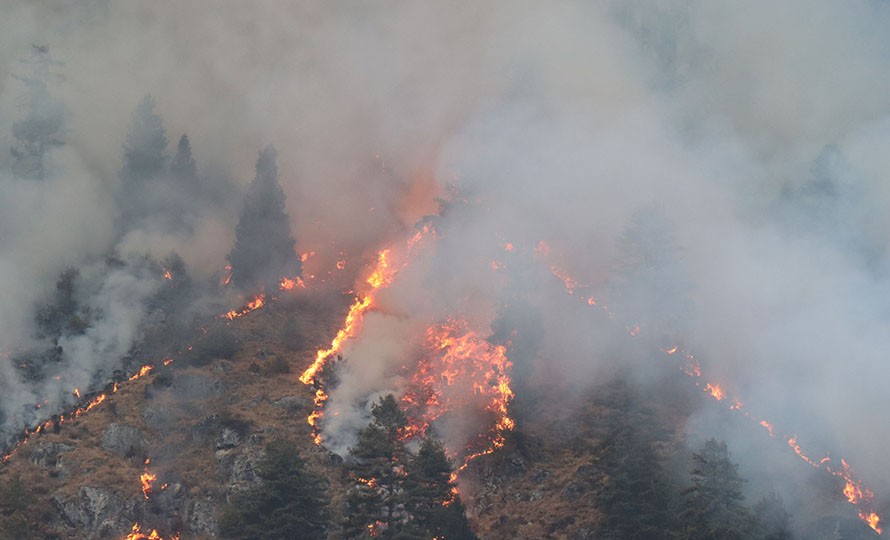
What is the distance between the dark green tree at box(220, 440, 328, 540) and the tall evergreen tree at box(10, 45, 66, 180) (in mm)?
48768

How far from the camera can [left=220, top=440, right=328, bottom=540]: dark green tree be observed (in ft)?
213

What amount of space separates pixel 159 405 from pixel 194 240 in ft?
81.5

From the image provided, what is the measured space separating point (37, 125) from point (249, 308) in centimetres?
2853

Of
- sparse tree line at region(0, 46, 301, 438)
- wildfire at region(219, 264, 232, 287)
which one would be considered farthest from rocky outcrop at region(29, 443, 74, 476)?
wildfire at region(219, 264, 232, 287)

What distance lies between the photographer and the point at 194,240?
101000 mm

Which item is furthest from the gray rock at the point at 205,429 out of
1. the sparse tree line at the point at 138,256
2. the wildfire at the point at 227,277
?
the wildfire at the point at 227,277

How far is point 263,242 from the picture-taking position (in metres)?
95.2

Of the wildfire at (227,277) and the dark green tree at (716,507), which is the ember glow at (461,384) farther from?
the wildfire at (227,277)

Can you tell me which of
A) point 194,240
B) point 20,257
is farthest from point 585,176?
point 20,257

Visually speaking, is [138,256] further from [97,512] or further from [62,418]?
[97,512]

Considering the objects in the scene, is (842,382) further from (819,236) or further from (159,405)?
(159,405)

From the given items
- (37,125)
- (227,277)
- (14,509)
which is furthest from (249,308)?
(14,509)

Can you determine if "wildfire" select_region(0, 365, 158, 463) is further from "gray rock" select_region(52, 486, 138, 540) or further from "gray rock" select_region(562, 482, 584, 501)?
A: "gray rock" select_region(562, 482, 584, 501)

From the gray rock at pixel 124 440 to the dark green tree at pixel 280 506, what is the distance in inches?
500
